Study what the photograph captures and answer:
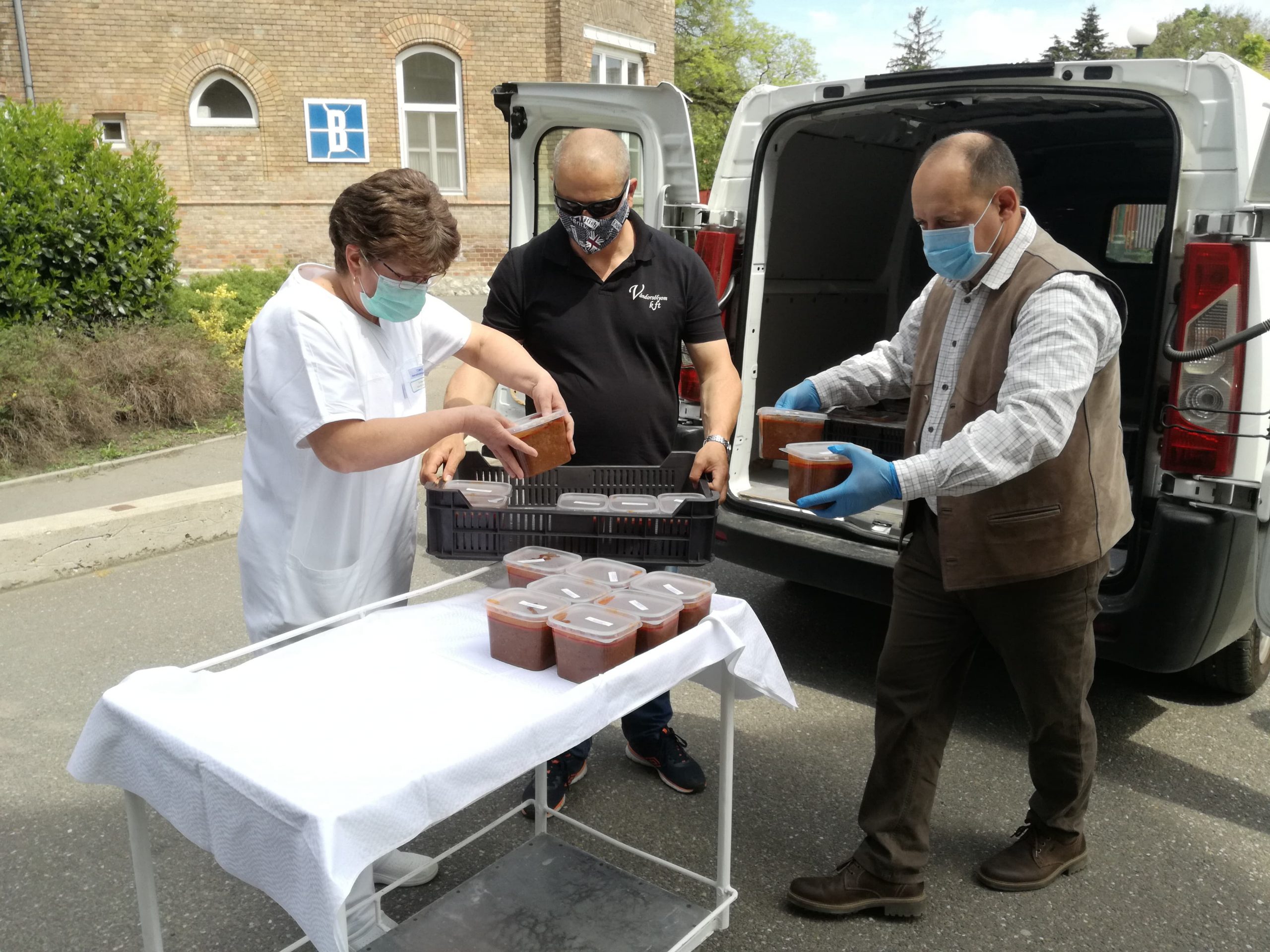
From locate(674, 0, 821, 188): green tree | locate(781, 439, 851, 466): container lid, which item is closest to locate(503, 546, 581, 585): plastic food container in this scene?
locate(781, 439, 851, 466): container lid

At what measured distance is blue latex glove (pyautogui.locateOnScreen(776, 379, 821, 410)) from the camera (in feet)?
9.50

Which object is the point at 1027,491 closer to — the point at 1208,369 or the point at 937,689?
the point at 937,689

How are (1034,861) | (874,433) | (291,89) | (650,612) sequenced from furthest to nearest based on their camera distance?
(291,89)
(874,433)
(1034,861)
(650,612)

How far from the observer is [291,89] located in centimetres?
1817

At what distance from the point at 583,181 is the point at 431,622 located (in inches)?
55.3

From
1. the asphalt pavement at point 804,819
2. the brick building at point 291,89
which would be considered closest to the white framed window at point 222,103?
the brick building at point 291,89

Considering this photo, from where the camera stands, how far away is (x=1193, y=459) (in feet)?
10.2

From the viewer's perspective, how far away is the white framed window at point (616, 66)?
19.6m

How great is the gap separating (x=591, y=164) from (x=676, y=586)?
135 cm

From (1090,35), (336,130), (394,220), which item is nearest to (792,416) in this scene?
(394,220)

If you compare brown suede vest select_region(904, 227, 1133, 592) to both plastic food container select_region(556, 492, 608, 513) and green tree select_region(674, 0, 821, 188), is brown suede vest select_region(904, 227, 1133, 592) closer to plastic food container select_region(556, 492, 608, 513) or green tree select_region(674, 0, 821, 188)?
plastic food container select_region(556, 492, 608, 513)

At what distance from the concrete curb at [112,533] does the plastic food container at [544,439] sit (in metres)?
3.38

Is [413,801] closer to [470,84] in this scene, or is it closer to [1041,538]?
[1041,538]

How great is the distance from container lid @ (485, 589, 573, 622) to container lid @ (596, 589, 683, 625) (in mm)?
92
